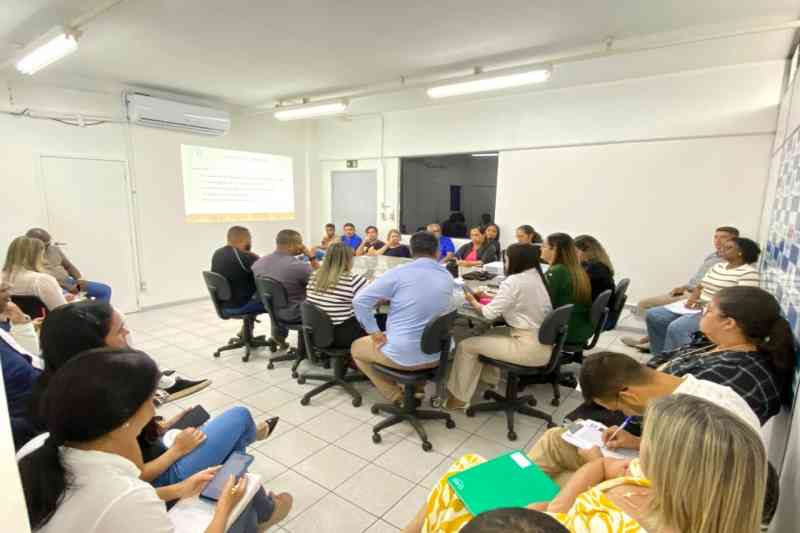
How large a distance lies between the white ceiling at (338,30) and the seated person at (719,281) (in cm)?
168

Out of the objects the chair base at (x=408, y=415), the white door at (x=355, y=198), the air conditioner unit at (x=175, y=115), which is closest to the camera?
the chair base at (x=408, y=415)

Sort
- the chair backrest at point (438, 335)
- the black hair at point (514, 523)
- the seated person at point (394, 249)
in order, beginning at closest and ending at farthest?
the black hair at point (514, 523) < the chair backrest at point (438, 335) < the seated person at point (394, 249)

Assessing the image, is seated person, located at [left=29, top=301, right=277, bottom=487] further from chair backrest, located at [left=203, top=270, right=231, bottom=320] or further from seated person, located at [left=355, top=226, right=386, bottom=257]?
seated person, located at [left=355, top=226, right=386, bottom=257]

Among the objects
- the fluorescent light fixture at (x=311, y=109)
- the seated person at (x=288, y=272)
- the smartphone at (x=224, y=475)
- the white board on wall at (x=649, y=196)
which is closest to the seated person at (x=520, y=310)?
the seated person at (x=288, y=272)

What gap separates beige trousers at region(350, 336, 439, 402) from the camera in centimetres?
243

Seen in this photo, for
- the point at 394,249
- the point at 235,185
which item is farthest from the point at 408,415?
the point at 235,185

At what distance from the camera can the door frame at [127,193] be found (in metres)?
4.30

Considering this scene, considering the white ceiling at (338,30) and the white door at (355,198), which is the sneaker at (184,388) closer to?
the white ceiling at (338,30)

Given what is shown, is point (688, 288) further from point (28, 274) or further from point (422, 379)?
point (28, 274)

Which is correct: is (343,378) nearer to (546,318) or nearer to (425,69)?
(546,318)

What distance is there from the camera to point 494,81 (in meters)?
3.66

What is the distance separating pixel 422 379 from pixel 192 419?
1.25 meters

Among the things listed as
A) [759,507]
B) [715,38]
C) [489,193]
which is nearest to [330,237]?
[489,193]

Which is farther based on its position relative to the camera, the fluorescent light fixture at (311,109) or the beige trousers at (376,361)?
the fluorescent light fixture at (311,109)
